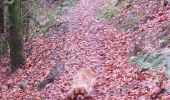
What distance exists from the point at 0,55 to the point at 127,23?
6855 mm

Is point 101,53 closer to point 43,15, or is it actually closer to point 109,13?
point 109,13

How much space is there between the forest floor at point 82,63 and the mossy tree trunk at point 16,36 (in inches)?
14.6

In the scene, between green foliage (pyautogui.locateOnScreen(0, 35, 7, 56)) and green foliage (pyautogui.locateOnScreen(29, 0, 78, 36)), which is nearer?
green foliage (pyautogui.locateOnScreen(0, 35, 7, 56))

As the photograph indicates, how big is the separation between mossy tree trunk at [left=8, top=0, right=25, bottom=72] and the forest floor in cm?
37

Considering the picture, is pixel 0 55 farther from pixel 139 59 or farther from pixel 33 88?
pixel 139 59

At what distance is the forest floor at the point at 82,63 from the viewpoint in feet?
25.2

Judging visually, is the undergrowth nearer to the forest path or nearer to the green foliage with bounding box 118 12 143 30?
the forest path

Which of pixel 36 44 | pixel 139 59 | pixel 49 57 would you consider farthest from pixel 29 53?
pixel 139 59

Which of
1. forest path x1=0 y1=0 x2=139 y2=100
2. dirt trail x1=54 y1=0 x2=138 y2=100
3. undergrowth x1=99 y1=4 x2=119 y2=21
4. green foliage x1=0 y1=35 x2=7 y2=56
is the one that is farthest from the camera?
green foliage x1=0 y1=35 x2=7 y2=56

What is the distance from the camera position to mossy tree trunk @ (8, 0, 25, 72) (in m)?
12.9

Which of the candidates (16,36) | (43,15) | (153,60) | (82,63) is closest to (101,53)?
(82,63)

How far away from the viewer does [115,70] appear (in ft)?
29.6

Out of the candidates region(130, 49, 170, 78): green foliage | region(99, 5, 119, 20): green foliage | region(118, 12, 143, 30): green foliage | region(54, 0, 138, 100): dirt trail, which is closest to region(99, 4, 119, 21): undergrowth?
region(99, 5, 119, 20): green foliage

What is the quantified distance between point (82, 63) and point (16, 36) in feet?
11.9
